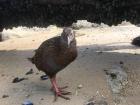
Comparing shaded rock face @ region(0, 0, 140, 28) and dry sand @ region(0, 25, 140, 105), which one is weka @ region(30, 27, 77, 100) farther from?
shaded rock face @ region(0, 0, 140, 28)

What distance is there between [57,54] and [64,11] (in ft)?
7.34

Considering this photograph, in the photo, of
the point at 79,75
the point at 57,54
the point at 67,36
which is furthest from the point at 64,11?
the point at 67,36

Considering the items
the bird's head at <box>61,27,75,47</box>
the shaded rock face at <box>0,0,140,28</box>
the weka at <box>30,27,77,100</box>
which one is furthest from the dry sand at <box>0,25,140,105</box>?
the bird's head at <box>61,27,75,47</box>

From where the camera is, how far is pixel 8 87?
6.64 metres

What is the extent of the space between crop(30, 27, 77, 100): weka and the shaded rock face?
1782 millimetres

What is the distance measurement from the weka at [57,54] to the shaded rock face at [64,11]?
5.85 feet

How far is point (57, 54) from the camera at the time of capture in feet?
19.1

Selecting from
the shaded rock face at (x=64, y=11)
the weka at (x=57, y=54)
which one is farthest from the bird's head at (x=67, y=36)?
the shaded rock face at (x=64, y=11)

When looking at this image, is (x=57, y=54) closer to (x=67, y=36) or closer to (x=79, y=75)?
(x=67, y=36)

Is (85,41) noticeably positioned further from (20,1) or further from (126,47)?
(20,1)

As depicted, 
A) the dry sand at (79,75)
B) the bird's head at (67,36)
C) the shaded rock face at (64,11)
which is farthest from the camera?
the shaded rock face at (64,11)

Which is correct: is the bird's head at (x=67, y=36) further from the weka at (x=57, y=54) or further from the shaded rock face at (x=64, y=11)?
the shaded rock face at (x=64, y=11)

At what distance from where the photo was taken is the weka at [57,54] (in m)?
5.69

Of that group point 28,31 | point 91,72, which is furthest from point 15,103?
point 28,31
